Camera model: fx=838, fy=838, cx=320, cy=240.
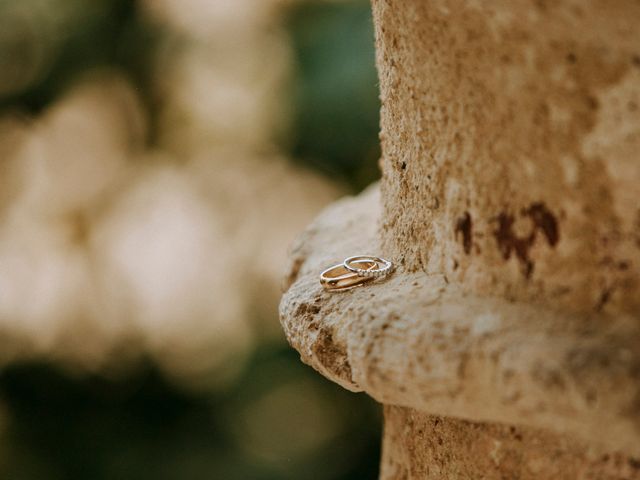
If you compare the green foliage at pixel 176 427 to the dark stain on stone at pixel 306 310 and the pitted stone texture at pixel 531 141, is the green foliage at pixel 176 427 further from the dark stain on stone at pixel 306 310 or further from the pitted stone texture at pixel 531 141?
the pitted stone texture at pixel 531 141

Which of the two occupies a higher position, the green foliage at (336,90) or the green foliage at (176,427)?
the green foliage at (336,90)

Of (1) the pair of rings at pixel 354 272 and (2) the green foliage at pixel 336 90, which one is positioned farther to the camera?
(2) the green foliage at pixel 336 90

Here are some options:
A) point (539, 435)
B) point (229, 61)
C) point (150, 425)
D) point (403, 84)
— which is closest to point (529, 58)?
point (403, 84)

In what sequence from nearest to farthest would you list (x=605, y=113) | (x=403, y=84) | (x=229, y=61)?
(x=605, y=113) < (x=403, y=84) < (x=229, y=61)

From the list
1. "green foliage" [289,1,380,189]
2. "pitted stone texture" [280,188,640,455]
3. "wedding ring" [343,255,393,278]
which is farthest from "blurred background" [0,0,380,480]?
"pitted stone texture" [280,188,640,455]

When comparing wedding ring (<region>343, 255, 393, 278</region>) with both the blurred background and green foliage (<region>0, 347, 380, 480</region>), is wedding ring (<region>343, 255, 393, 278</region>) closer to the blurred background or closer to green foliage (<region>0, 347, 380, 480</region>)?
the blurred background

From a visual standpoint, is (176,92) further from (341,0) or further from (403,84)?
(403,84)

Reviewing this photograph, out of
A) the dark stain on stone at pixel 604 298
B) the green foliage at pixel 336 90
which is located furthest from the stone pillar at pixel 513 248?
the green foliage at pixel 336 90
